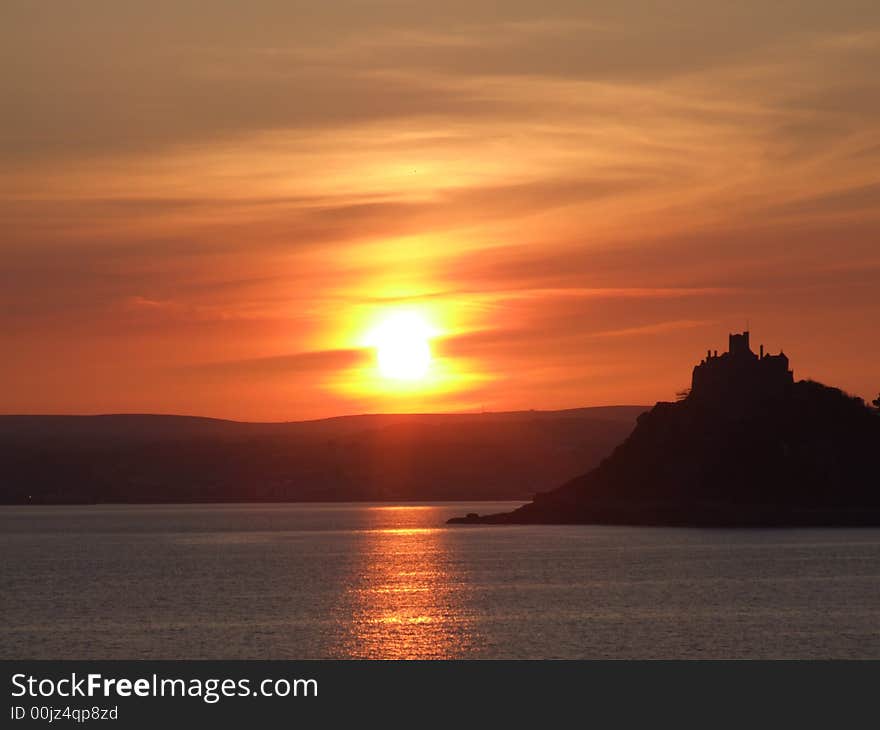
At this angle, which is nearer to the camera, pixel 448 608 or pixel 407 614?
pixel 407 614

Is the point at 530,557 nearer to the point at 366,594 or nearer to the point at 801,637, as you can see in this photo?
the point at 366,594

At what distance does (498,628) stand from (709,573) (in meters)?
56.6

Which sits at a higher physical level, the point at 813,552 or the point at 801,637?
the point at 813,552

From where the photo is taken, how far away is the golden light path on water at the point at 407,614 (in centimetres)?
8488

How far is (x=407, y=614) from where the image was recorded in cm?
10450

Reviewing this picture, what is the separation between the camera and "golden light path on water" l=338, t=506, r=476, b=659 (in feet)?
278

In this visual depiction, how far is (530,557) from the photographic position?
7052 inches

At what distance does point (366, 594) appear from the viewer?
12244 cm
